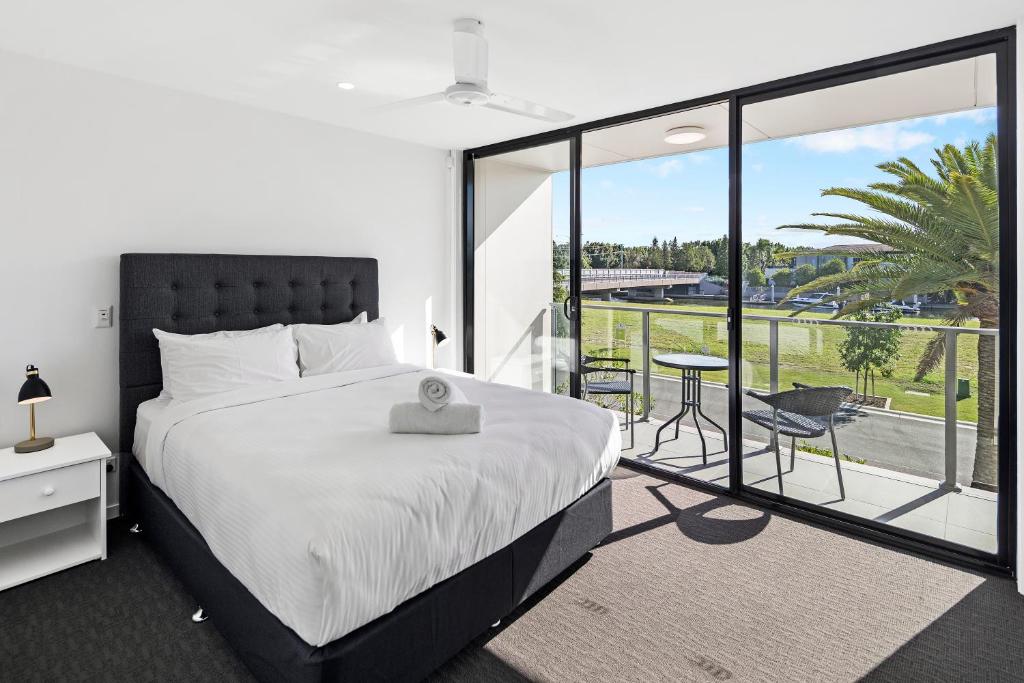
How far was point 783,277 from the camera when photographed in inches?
123

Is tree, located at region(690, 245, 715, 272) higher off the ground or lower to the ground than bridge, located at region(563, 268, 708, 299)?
higher

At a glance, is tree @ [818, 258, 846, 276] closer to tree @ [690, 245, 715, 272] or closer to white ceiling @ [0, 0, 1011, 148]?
tree @ [690, 245, 715, 272]

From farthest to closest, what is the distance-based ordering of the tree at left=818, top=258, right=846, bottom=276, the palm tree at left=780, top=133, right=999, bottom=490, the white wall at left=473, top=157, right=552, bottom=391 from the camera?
the white wall at left=473, top=157, right=552, bottom=391 < the tree at left=818, top=258, right=846, bottom=276 < the palm tree at left=780, top=133, right=999, bottom=490

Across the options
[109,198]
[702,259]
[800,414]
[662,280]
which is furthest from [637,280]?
[109,198]

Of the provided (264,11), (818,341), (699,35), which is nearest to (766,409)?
(818,341)

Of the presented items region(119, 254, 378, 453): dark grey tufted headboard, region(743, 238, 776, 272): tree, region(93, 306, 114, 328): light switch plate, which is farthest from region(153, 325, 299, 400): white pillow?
region(743, 238, 776, 272): tree

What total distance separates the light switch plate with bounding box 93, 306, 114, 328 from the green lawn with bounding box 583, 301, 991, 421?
2.95 meters

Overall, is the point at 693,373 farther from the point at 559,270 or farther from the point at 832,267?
the point at 559,270

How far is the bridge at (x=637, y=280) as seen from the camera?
11.7ft

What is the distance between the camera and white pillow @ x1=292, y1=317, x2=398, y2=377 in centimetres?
346

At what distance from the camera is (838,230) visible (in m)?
2.92

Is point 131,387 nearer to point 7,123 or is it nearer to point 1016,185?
point 7,123

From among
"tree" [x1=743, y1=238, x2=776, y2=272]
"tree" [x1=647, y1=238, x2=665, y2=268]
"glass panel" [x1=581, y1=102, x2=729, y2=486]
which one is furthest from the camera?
"tree" [x1=647, y1=238, x2=665, y2=268]

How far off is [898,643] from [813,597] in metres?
0.33
